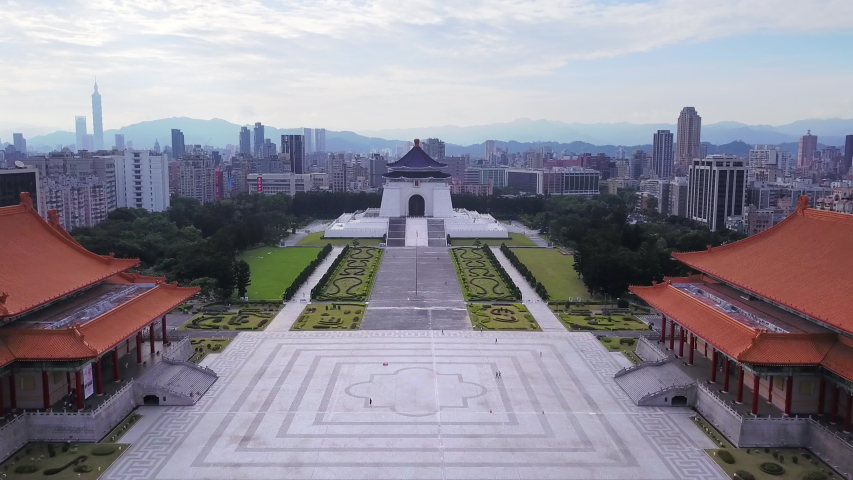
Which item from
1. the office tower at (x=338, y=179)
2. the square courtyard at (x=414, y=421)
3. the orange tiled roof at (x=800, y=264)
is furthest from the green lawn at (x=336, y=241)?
the office tower at (x=338, y=179)

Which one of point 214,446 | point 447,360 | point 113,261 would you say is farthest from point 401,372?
point 113,261

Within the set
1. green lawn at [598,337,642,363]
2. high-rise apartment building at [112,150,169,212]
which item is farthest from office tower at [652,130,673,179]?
green lawn at [598,337,642,363]

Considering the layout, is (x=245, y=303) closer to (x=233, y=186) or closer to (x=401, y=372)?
(x=401, y=372)

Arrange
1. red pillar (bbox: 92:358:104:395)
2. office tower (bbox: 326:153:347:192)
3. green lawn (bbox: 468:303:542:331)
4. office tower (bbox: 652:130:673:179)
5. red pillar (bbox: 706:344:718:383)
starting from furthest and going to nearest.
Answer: office tower (bbox: 652:130:673:179), office tower (bbox: 326:153:347:192), green lawn (bbox: 468:303:542:331), red pillar (bbox: 706:344:718:383), red pillar (bbox: 92:358:104:395)

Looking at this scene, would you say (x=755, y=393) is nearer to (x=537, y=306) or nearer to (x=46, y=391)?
(x=537, y=306)

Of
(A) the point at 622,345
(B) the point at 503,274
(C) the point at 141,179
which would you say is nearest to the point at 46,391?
(A) the point at 622,345

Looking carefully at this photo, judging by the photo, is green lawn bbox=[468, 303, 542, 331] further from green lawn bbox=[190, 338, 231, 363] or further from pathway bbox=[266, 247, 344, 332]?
green lawn bbox=[190, 338, 231, 363]
